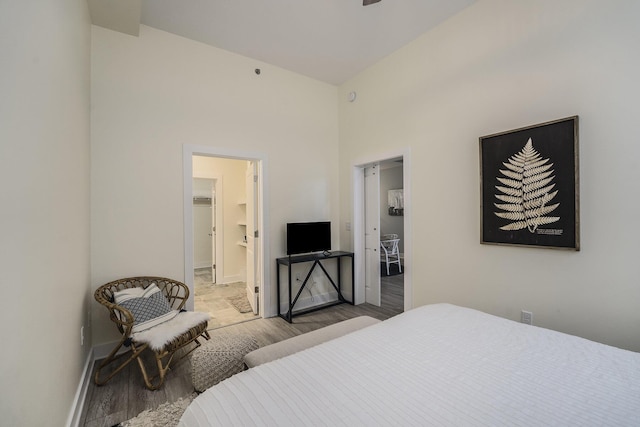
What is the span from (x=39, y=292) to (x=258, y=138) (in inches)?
108

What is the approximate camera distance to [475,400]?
3.05ft

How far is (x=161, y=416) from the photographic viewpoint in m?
1.77

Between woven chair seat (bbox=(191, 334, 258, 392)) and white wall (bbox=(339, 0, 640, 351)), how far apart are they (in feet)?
6.71

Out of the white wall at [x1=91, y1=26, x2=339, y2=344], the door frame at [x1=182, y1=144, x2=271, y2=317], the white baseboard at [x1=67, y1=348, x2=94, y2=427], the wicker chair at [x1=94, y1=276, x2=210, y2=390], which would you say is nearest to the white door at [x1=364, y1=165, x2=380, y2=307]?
the white wall at [x1=91, y1=26, x2=339, y2=344]

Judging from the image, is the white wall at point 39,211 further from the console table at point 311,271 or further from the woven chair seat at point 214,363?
the console table at point 311,271

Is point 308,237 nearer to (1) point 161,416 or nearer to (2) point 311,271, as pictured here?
(2) point 311,271

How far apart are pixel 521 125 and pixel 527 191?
0.56 metres

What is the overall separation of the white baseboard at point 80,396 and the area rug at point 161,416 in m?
0.24

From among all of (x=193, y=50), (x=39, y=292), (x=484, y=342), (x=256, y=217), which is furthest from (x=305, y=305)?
(x=193, y=50)

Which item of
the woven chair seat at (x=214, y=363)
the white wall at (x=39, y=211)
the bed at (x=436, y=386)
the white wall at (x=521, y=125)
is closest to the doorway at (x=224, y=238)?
the woven chair seat at (x=214, y=363)

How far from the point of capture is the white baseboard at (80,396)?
1.60 m

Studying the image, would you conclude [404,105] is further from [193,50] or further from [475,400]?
[475,400]

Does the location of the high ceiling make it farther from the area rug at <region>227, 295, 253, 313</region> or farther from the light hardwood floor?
the area rug at <region>227, 295, 253, 313</region>

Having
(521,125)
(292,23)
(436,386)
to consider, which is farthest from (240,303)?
(521,125)
